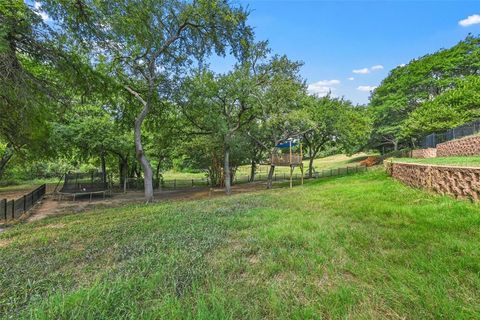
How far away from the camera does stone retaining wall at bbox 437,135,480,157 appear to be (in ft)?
36.7

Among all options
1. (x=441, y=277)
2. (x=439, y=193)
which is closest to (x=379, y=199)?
(x=439, y=193)

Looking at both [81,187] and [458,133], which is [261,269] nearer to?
[81,187]

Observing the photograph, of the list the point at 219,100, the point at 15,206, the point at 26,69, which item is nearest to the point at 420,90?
the point at 219,100

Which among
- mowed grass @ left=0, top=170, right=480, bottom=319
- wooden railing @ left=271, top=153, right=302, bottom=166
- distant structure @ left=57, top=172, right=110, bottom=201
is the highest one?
wooden railing @ left=271, top=153, right=302, bottom=166

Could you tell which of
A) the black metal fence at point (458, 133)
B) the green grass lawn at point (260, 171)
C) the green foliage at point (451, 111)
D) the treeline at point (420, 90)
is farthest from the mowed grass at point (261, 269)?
the green grass lawn at point (260, 171)

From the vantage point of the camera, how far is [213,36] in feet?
36.7

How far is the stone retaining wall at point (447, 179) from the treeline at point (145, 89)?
8.00m

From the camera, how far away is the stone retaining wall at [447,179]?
4.74m

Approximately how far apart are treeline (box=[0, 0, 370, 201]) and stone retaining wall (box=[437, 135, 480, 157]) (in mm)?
7189

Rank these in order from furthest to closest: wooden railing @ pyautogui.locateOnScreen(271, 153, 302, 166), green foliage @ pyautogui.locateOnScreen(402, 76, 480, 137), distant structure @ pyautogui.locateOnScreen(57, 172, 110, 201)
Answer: green foliage @ pyautogui.locateOnScreen(402, 76, 480, 137) → wooden railing @ pyautogui.locateOnScreen(271, 153, 302, 166) → distant structure @ pyautogui.locateOnScreen(57, 172, 110, 201)

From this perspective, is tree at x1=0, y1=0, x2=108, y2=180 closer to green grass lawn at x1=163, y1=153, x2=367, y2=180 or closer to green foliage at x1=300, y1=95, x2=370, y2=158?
green foliage at x1=300, y1=95, x2=370, y2=158

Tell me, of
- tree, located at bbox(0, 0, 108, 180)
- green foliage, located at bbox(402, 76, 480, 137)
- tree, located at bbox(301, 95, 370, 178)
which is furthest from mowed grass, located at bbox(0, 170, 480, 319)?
green foliage, located at bbox(402, 76, 480, 137)

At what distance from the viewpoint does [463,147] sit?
12.3 meters

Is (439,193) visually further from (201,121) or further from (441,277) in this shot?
(201,121)
